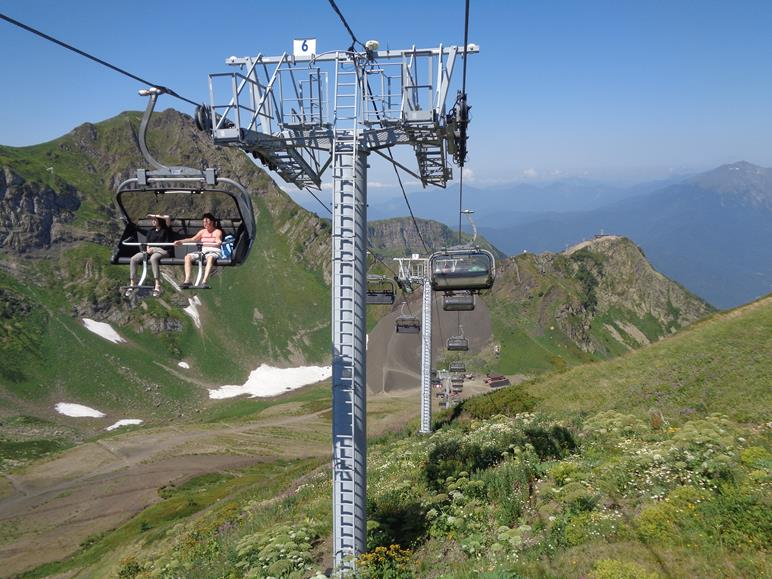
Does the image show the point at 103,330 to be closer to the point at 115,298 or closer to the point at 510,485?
the point at 115,298

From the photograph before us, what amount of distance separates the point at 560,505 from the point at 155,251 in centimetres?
965

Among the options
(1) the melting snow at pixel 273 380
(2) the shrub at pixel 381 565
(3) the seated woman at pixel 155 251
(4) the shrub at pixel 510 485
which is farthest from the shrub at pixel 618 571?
(1) the melting snow at pixel 273 380

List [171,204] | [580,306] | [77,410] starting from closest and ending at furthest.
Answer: [171,204] < [77,410] < [580,306]

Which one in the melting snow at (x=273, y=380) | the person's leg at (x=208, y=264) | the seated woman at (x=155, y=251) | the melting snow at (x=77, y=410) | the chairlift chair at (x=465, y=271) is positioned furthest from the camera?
the melting snow at (x=273, y=380)

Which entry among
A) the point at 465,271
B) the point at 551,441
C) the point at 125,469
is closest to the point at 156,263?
the point at 465,271

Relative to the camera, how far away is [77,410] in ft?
269

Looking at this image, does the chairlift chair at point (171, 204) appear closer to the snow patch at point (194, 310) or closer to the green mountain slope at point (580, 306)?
the green mountain slope at point (580, 306)

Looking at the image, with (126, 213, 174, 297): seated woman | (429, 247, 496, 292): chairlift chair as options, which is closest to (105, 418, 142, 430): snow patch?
(429, 247, 496, 292): chairlift chair

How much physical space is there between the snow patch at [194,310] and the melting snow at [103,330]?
48.0 ft

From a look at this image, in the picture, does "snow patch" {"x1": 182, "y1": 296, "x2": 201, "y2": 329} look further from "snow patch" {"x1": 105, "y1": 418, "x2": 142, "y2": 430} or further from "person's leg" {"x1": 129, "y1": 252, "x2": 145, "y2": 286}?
"person's leg" {"x1": 129, "y1": 252, "x2": 145, "y2": 286}

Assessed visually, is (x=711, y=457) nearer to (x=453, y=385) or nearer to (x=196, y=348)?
(x=453, y=385)

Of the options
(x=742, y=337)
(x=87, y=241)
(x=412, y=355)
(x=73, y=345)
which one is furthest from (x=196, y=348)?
(x=742, y=337)

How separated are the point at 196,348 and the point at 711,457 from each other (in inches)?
4112

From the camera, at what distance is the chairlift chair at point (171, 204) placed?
30.5ft
